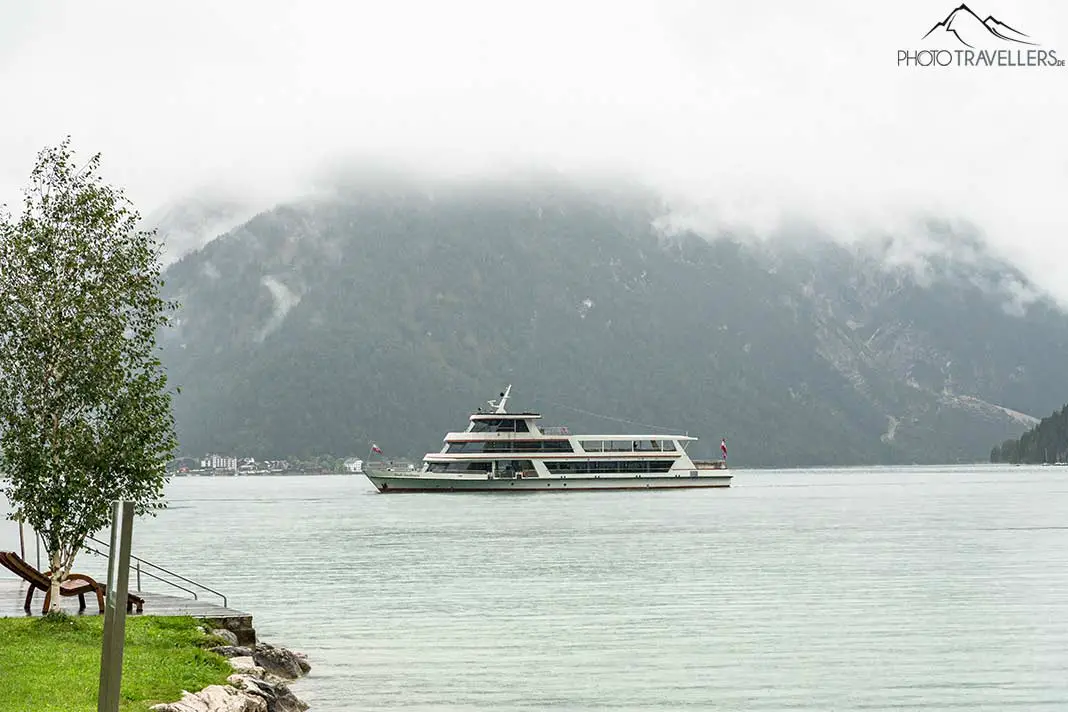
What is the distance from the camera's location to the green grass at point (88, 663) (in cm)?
1589

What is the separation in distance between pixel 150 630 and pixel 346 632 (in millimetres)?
8541

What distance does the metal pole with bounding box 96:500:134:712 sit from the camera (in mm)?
10586

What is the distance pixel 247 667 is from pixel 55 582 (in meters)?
4.15

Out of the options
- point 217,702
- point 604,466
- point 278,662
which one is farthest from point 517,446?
point 217,702

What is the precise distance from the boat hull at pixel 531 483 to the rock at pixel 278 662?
94.5m

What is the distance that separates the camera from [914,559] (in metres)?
49.6

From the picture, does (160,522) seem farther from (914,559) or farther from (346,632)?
(346,632)

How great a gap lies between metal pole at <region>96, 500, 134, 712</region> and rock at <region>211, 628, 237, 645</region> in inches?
442

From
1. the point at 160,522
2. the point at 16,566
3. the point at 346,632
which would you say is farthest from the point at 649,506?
the point at 16,566

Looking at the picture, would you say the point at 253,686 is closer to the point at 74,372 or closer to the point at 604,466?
the point at 74,372

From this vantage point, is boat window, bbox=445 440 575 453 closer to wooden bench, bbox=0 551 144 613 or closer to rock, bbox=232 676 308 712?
wooden bench, bbox=0 551 144 613

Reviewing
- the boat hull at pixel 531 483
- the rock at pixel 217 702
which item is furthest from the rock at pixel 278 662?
the boat hull at pixel 531 483

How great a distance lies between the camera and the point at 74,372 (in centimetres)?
2125

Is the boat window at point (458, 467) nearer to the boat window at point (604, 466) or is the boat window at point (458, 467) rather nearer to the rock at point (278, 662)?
the boat window at point (604, 466)
